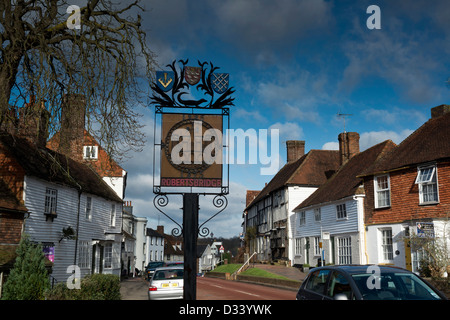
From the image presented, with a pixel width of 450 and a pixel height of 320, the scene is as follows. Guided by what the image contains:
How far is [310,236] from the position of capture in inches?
1410

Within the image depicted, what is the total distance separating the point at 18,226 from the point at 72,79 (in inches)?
471

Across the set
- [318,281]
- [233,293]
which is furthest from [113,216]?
[318,281]

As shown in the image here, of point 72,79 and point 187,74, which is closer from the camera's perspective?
point 187,74

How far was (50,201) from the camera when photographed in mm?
25125

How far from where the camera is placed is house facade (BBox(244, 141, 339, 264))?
40.7 metres

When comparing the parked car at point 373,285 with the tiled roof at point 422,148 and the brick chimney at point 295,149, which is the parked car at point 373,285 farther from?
the brick chimney at point 295,149

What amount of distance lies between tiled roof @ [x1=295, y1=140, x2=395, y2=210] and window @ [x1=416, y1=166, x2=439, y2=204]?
487cm

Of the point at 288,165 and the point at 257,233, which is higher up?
the point at 288,165

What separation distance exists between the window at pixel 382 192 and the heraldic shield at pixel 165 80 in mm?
20482

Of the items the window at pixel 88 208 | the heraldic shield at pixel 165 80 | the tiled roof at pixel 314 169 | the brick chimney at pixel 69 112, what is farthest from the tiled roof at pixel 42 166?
the tiled roof at pixel 314 169

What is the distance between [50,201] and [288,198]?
22645mm

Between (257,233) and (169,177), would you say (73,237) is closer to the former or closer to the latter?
(169,177)

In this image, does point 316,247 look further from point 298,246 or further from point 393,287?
point 393,287

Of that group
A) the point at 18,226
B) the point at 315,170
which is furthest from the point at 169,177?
the point at 315,170
